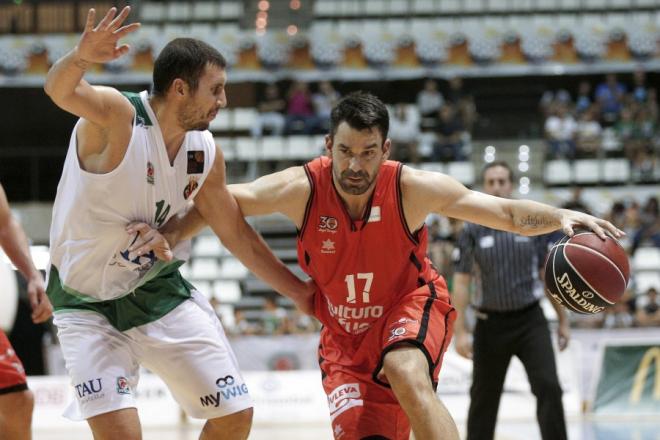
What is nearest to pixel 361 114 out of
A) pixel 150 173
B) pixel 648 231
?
pixel 150 173

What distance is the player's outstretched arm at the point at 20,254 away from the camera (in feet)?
14.1

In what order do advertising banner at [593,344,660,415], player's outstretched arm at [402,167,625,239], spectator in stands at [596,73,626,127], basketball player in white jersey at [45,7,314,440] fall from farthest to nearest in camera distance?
1. spectator in stands at [596,73,626,127]
2. advertising banner at [593,344,660,415]
3. player's outstretched arm at [402,167,625,239]
4. basketball player in white jersey at [45,7,314,440]

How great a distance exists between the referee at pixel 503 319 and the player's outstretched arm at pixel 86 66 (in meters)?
3.28

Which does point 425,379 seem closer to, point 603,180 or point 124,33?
point 124,33

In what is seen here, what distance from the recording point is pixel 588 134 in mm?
16141

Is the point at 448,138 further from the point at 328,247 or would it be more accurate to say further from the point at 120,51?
the point at 120,51

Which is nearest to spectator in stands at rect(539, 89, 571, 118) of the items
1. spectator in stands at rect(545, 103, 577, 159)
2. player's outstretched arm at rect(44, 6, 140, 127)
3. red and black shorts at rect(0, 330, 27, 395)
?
spectator in stands at rect(545, 103, 577, 159)

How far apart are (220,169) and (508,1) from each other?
54.5 ft

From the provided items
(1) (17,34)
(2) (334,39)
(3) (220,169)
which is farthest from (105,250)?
(1) (17,34)

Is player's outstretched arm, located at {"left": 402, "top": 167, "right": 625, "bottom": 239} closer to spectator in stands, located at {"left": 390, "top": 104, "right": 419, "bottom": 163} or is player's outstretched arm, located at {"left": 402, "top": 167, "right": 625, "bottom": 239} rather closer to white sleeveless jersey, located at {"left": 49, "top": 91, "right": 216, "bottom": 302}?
white sleeveless jersey, located at {"left": 49, "top": 91, "right": 216, "bottom": 302}

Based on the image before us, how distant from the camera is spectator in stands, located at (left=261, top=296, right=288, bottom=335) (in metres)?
12.3

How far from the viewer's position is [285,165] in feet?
52.6

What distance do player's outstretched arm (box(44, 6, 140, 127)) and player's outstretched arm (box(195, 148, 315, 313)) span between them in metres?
0.75

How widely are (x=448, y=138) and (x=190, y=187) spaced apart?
12.3 meters
